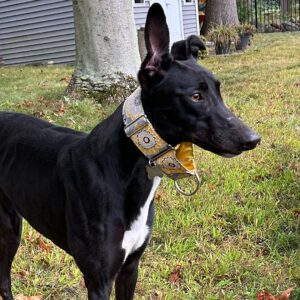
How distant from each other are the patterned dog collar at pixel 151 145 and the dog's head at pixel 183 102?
A: 0.04 meters

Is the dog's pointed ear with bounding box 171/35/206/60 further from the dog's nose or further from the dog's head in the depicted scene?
the dog's nose

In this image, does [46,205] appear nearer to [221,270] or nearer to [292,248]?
[221,270]

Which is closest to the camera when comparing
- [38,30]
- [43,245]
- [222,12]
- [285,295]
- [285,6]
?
[285,295]

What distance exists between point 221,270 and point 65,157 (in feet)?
4.89

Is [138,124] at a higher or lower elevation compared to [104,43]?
higher

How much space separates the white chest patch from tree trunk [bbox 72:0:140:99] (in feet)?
16.0

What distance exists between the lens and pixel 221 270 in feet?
11.2

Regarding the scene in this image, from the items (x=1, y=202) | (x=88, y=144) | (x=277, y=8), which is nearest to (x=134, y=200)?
(x=88, y=144)

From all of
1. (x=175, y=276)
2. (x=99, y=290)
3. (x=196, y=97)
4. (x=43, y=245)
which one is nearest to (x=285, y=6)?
(x=43, y=245)

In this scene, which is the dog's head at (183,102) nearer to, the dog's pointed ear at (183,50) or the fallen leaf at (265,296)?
the dog's pointed ear at (183,50)

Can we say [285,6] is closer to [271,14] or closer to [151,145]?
[271,14]

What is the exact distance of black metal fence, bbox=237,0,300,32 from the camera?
74.6 feet

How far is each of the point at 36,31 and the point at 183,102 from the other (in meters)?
13.5

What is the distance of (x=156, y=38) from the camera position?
2.22 m
